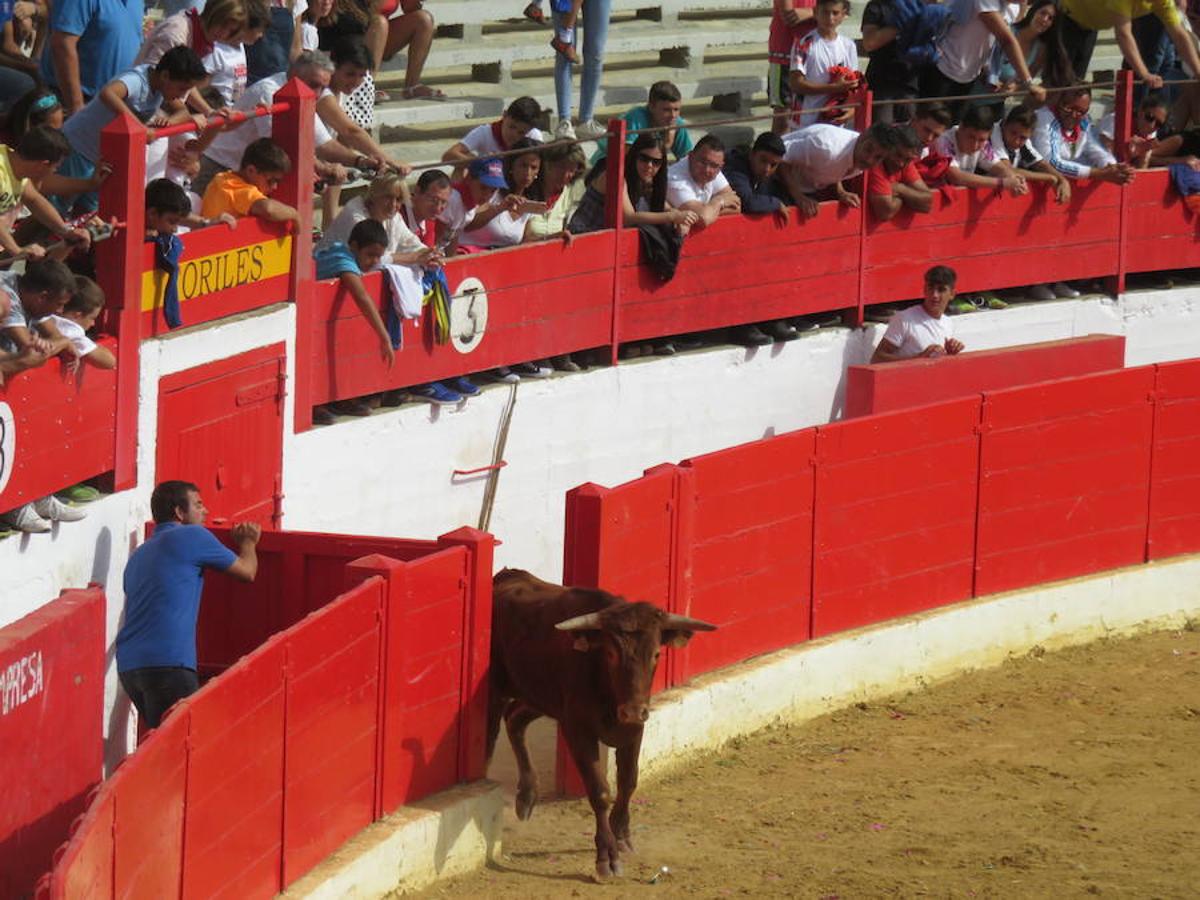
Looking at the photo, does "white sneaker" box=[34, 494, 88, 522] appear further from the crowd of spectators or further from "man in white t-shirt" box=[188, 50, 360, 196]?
"man in white t-shirt" box=[188, 50, 360, 196]

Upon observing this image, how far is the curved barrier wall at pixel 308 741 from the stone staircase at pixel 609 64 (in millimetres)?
5266

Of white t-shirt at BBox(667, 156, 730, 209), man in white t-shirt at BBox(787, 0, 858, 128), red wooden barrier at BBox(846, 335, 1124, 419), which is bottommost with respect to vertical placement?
red wooden barrier at BBox(846, 335, 1124, 419)

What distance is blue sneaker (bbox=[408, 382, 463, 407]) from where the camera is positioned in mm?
12984

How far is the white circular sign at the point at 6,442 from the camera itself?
9.66 meters

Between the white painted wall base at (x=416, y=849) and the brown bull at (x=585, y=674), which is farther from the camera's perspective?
the brown bull at (x=585, y=674)

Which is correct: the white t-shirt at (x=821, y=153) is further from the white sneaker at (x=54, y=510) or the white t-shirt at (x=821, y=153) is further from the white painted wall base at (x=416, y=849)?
the white sneaker at (x=54, y=510)

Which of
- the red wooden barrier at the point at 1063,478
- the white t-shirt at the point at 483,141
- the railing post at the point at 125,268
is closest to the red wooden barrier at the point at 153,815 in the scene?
the railing post at the point at 125,268

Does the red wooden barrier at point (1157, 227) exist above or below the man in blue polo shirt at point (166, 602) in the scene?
above

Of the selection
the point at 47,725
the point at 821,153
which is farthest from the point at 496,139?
the point at 47,725

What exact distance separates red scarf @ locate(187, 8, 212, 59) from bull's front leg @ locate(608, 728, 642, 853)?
13.0 feet

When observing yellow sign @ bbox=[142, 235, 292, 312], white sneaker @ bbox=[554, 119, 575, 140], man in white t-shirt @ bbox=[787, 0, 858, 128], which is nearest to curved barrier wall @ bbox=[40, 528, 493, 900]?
yellow sign @ bbox=[142, 235, 292, 312]

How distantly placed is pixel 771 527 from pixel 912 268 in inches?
133

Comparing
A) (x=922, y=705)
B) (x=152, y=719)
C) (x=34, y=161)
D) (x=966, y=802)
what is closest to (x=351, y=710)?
(x=152, y=719)

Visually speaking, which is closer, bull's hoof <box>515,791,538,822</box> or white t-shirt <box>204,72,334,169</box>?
bull's hoof <box>515,791,538,822</box>
